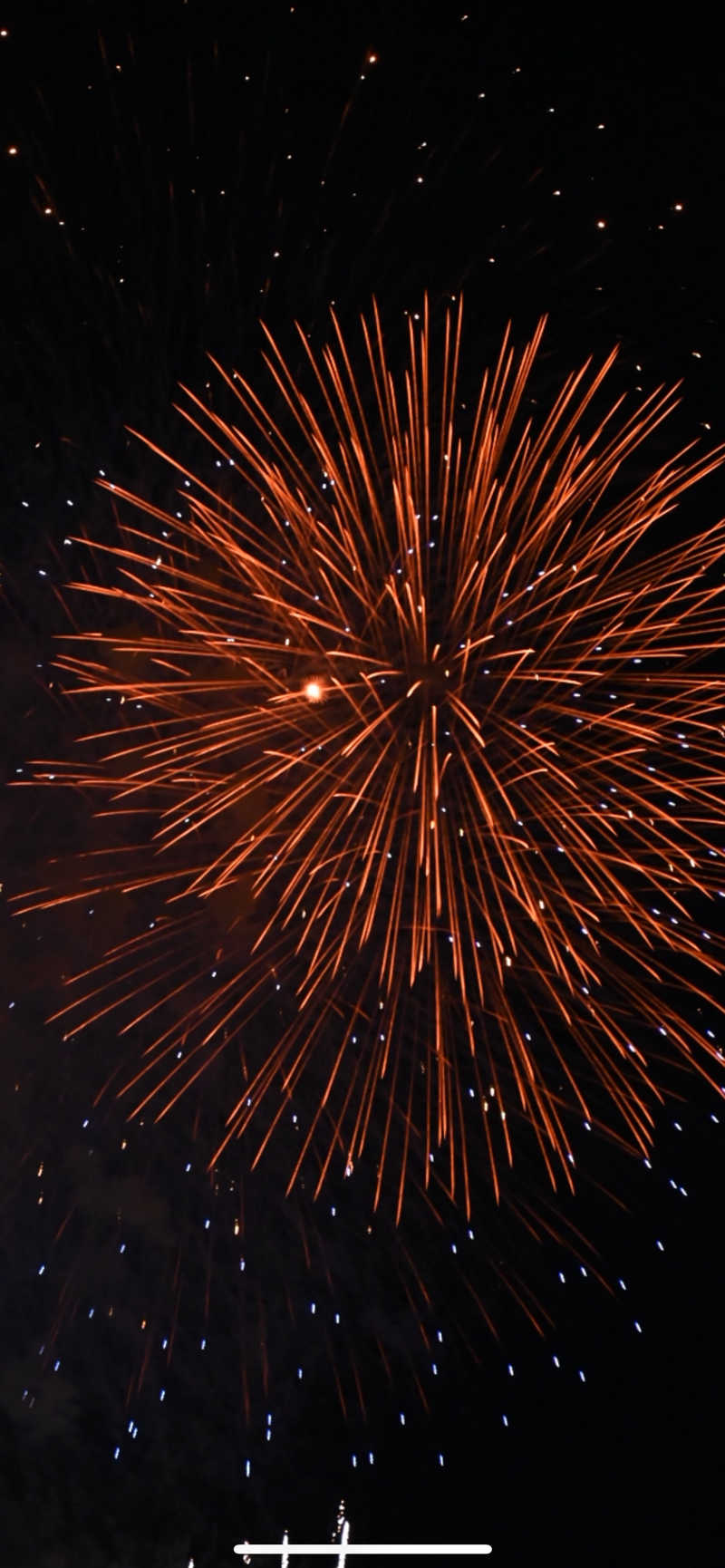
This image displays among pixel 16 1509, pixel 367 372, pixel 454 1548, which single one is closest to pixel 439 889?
pixel 367 372

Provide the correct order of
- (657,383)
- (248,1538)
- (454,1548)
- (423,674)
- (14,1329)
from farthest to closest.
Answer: (248,1538), (14,1329), (657,383), (423,674), (454,1548)

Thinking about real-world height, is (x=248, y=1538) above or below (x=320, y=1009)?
below

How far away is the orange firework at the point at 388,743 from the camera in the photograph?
6191mm

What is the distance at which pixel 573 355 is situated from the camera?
6773 mm

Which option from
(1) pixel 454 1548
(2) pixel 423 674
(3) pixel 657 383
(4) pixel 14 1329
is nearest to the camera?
(1) pixel 454 1548

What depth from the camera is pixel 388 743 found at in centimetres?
634

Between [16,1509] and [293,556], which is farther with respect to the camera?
[16,1509]

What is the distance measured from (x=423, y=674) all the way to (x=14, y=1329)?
4.41m

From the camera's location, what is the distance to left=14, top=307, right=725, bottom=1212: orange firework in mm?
6191

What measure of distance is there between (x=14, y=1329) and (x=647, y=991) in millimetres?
4035

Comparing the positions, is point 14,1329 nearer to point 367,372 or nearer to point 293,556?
point 293,556

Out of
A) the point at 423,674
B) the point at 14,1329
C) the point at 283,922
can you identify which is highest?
the point at 423,674

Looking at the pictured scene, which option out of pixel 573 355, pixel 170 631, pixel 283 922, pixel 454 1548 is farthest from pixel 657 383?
pixel 454 1548

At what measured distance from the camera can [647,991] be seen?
7.17m
